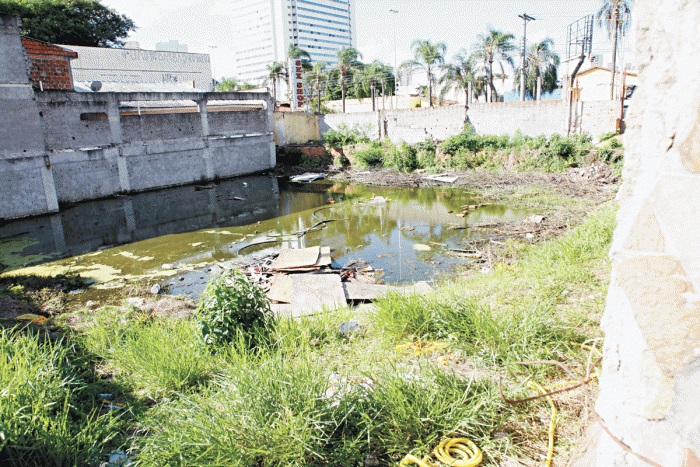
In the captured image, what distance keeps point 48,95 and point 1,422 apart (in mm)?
14846

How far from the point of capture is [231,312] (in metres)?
3.94

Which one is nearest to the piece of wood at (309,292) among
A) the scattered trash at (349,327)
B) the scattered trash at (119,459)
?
the scattered trash at (349,327)

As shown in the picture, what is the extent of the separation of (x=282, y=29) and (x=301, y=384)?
10078 cm

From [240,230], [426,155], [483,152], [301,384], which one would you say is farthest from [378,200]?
[301,384]

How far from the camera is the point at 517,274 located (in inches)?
216

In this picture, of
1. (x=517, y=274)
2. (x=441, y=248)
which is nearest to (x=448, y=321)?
(x=517, y=274)

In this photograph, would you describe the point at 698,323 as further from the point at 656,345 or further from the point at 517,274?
the point at 517,274

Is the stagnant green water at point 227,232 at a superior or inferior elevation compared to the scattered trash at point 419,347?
inferior

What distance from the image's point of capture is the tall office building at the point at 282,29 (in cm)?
9244

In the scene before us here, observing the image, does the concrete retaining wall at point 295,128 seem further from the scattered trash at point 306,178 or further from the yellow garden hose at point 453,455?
the yellow garden hose at point 453,455

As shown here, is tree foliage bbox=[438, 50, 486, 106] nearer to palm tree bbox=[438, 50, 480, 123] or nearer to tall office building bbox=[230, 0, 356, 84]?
palm tree bbox=[438, 50, 480, 123]

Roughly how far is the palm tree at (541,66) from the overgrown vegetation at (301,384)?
2942 cm

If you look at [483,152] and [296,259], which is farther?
[483,152]

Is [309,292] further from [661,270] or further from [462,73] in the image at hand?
[462,73]
